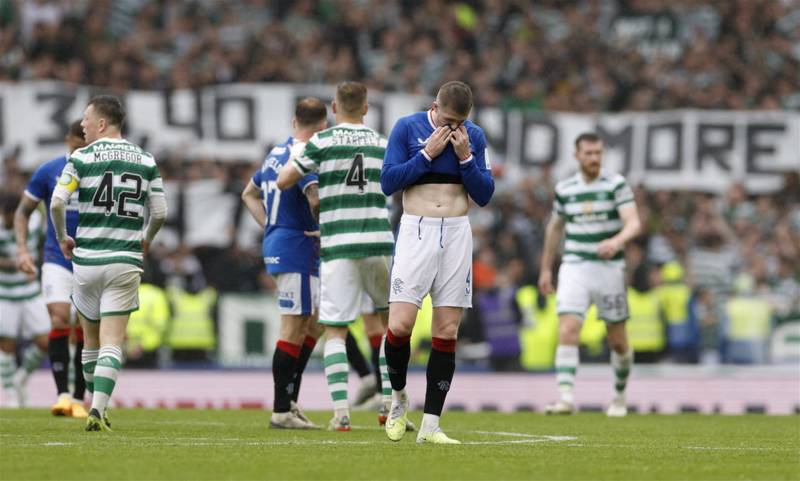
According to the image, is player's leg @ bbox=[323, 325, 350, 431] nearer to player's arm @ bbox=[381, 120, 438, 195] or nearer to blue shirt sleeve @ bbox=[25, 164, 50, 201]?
player's arm @ bbox=[381, 120, 438, 195]

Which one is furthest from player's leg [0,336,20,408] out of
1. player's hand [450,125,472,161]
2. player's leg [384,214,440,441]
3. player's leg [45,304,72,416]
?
player's hand [450,125,472,161]

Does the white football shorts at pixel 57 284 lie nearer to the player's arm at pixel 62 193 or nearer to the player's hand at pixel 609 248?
the player's arm at pixel 62 193

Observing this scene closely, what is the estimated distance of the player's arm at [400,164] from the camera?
9.95m

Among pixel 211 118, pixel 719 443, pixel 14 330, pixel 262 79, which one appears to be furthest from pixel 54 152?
pixel 719 443

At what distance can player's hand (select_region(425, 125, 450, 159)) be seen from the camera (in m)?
9.85

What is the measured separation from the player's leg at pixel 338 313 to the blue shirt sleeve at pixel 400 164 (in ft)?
4.36

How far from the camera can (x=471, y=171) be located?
32.8ft

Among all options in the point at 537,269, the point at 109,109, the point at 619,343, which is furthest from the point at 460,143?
the point at 537,269

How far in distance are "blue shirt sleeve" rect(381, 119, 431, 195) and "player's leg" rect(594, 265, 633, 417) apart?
565cm

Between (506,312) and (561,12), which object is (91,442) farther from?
(561,12)

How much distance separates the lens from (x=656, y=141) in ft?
81.1

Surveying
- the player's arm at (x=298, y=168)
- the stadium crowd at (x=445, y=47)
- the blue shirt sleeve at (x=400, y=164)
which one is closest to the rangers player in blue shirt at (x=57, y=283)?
the player's arm at (x=298, y=168)

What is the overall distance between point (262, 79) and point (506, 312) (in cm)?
776

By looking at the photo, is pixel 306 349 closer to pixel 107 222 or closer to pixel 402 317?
pixel 107 222
